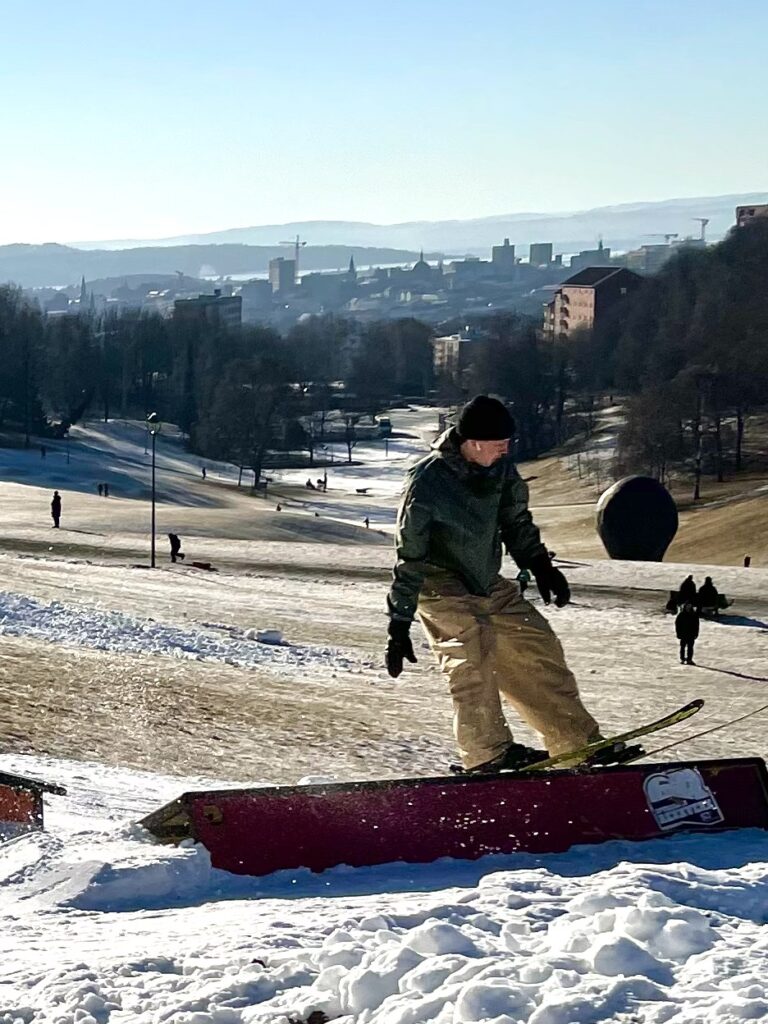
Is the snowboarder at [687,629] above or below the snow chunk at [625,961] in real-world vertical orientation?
below

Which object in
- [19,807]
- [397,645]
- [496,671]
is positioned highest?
[397,645]

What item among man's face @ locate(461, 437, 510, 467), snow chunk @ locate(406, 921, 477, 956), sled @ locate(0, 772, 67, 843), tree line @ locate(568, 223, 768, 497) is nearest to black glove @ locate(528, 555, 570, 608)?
man's face @ locate(461, 437, 510, 467)

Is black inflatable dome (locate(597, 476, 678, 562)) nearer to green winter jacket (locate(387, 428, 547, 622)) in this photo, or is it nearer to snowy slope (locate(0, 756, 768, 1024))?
green winter jacket (locate(387, 428, 547, 622))

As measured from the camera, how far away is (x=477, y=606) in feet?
22.4

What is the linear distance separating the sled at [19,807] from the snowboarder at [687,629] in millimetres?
17690

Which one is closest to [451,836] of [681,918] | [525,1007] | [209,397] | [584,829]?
[584,829]

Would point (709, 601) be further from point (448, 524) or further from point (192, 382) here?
point (192, 382)

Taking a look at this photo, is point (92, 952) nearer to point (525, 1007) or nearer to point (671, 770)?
point (525, 1007)

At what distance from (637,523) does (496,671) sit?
38055mm

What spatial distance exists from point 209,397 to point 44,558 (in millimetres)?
78194

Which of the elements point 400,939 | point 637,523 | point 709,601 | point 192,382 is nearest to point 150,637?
point 709,601

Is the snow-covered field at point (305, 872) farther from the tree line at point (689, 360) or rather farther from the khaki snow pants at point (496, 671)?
the tree line at point (689, 360)

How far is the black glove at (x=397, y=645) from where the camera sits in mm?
6691

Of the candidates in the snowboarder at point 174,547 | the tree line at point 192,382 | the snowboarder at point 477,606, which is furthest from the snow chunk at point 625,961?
the tree line at point 192,382
